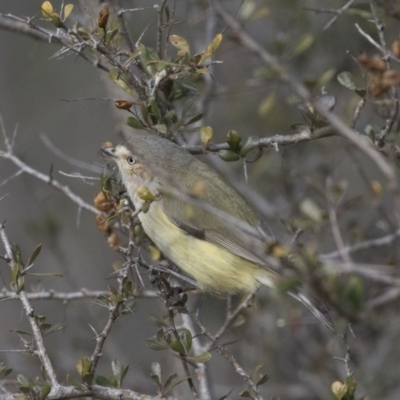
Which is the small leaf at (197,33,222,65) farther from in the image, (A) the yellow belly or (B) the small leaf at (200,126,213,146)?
(A) the yellow belly

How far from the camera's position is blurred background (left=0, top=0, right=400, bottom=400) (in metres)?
4.61

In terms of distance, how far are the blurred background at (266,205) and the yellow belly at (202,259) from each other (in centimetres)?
21

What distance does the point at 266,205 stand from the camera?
550cm

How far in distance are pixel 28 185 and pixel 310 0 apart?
2.82 m

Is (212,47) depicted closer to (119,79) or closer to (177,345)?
(119,79)

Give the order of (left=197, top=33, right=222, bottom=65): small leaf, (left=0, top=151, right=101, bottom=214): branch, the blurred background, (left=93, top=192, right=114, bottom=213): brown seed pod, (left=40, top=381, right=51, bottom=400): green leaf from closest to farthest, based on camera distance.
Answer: (left=40, top=381, right=51, bottom=400): green leaf, (left=197, top=33, right=222, bottom=65): small leaf, (left=93, top=192, right=114, bottom=213): brown seed pod, (left=0, top=151, right=101, bottom=214): branch, the blurred background

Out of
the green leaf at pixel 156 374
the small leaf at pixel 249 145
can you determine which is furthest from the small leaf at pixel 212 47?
the green leaf at pixel 156 374

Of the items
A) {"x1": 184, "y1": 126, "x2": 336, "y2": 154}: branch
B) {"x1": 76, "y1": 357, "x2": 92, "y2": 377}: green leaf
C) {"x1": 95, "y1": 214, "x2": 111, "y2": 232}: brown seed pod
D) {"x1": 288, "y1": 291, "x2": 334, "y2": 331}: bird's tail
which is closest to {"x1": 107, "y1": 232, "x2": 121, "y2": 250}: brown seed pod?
{"x1": 95, "y1": 214, "x2": 111, "y2": 232}: brown seed pod

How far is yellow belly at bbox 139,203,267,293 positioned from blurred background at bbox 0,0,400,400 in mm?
210

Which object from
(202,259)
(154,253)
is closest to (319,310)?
(202,259)

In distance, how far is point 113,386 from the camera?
2.97 m

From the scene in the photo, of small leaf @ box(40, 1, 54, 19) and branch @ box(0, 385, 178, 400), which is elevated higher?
small leaf @ box(40, 1, 54, 19)

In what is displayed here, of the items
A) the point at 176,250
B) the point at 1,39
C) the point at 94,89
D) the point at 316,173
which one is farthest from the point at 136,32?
the point at 1,39

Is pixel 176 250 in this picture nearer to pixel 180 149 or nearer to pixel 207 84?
pixel 180 149
